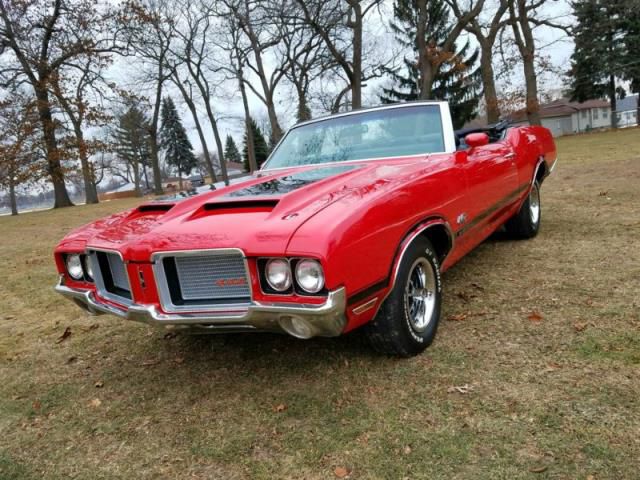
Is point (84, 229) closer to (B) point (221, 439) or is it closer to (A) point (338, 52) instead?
(B) point (221, 439)

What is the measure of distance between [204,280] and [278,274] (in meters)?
0.43

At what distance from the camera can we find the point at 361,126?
3975 millimetres

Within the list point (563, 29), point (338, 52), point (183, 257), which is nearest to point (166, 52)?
point (338, 52)

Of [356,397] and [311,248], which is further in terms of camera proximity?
[356,397]

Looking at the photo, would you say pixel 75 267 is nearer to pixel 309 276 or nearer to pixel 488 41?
pixel 309 276

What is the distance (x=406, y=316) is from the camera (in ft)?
8.58

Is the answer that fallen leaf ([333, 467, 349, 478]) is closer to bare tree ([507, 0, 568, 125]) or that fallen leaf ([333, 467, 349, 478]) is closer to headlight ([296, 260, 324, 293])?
headlight ([296, 260, 324, 293])

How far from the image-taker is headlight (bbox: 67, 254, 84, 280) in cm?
299

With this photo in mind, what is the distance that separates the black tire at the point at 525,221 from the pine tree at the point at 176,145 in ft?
182

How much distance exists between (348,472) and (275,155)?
2970 mm

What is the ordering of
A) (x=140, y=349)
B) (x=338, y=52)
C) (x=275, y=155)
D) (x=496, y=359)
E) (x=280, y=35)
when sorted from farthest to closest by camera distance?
(x=280, y=35) < (x=338, y=52) < (x=275, y=155) < (x=140, y=349) < (x=496, y=359)

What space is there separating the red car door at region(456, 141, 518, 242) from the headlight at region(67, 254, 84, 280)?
8.09ft

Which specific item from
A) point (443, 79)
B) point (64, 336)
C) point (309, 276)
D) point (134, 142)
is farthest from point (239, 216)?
point (134, 142)

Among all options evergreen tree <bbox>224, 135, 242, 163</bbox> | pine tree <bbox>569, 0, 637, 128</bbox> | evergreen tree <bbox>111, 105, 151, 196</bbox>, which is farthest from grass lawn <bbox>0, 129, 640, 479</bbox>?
evergreen tree <bbox>224, 135, 242, 163</bbox>
